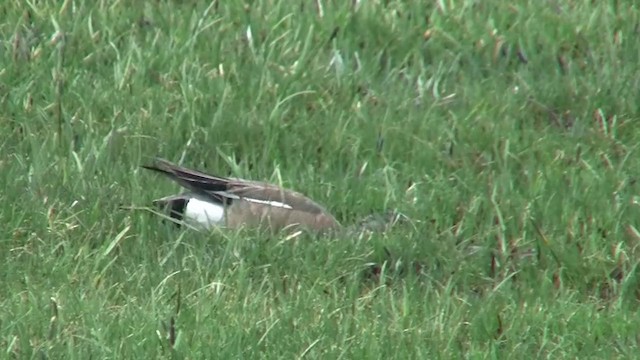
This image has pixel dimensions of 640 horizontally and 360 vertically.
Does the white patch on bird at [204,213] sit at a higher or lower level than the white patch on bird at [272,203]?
lower

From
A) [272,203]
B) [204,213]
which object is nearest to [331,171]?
[272,203]

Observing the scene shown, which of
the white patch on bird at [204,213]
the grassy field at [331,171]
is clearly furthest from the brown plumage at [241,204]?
the grassy field at [331,171]

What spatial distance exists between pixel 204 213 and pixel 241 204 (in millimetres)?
156

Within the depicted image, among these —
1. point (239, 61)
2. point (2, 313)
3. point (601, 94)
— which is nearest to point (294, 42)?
point (239, 61)

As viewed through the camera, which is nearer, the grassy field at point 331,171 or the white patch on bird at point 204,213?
the grassy field at point 331,171

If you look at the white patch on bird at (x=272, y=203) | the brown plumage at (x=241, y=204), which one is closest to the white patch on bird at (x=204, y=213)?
the brown plumage at (x=241, y=204)

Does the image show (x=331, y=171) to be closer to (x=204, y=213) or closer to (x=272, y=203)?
(x=272, y=203)

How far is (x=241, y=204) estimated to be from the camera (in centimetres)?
611

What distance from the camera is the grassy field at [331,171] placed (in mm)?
5250

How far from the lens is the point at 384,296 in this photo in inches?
219

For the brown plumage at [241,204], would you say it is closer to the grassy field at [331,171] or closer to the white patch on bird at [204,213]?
the white patch on bird at [204,213]

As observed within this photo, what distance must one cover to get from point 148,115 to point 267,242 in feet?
3.71

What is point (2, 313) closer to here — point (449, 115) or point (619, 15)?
point (449, 115)

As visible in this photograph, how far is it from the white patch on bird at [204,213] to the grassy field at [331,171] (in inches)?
5.5
